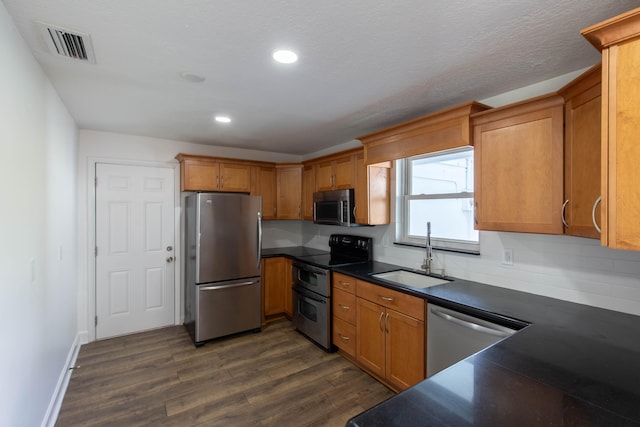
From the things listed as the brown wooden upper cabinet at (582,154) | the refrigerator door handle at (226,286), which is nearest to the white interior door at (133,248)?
the refrigerator door handle at (226,286)

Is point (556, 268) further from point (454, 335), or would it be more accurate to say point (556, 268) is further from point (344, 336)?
point (344, 336)

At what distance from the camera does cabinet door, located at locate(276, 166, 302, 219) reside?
4.41 meters

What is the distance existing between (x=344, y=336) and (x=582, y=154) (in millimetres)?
2372

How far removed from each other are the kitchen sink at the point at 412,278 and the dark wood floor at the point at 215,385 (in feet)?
2.99

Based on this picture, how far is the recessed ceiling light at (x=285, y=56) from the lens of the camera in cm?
173

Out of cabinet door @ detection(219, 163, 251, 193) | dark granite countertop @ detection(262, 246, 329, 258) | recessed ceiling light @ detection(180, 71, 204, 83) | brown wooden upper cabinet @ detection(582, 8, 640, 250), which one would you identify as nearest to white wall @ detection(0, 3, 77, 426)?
recessed ceiling light @ detection(180, 71, 204, 83)

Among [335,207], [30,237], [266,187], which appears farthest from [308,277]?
[30,237]

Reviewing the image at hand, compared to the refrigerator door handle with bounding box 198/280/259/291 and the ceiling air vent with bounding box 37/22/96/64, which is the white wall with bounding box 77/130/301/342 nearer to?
the refrigerator door handle with bounding box 198/280/259/291

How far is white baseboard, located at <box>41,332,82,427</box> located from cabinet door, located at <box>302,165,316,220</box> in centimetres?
294

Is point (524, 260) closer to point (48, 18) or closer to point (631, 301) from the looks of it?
point (631, 301)

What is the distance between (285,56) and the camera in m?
1.78

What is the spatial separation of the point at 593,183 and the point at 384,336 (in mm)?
1765

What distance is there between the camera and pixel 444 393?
949 mm

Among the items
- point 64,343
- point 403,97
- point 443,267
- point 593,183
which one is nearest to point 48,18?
point 403,97
